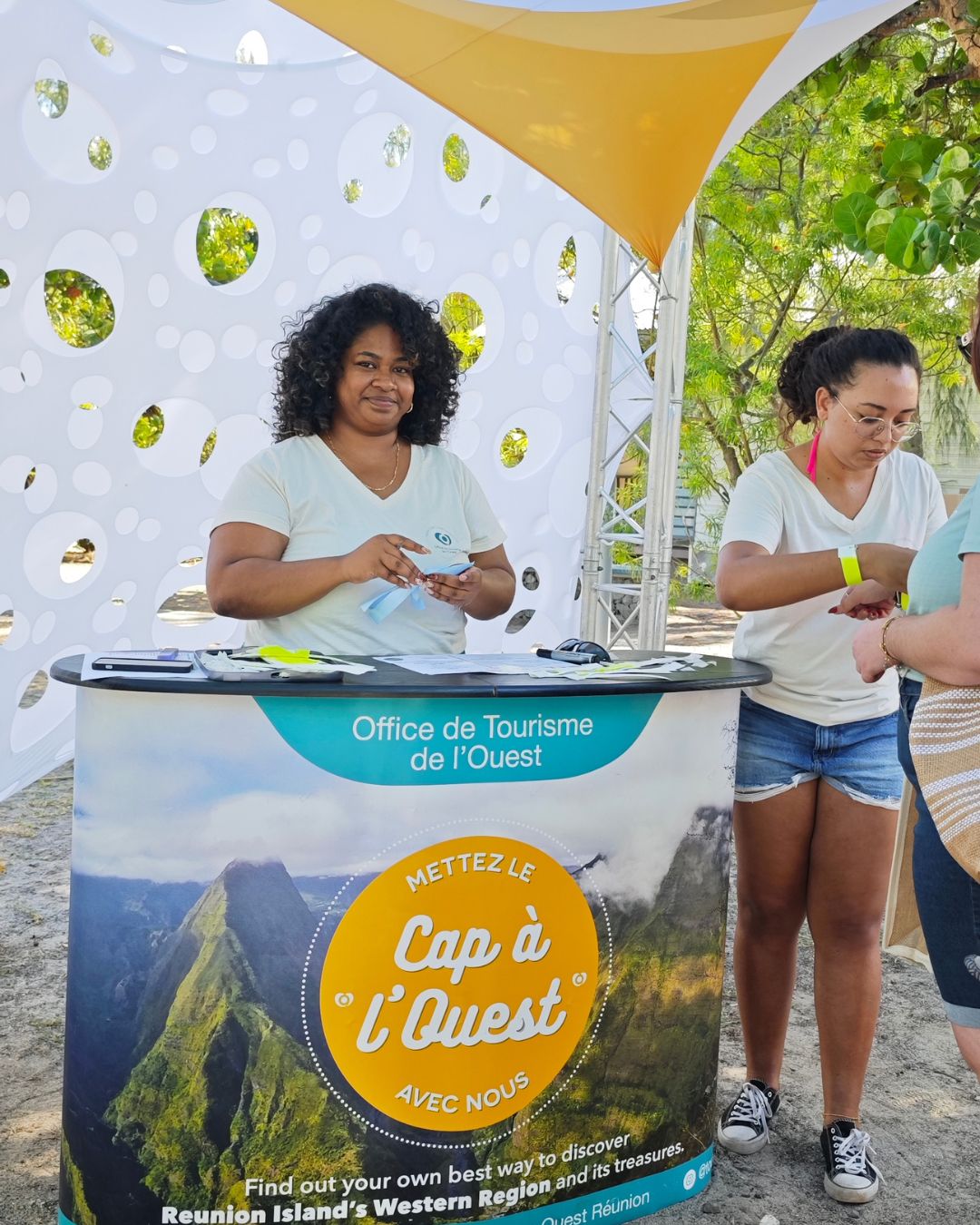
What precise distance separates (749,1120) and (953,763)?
4.09 ft

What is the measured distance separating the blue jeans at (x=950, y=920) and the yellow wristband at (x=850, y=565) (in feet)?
1.66

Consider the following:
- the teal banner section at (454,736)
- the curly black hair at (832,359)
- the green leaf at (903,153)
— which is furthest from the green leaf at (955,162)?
the teal banner section at (454,736)

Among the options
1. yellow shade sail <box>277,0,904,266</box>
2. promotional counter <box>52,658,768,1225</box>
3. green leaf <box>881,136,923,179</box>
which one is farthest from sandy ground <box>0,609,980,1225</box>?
yellow shade sail <box>277,0,904,266</box>

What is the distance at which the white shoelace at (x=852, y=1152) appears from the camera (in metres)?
2.42

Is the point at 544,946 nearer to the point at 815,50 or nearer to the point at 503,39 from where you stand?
the point at 503,39

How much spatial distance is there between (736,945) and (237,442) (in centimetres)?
407

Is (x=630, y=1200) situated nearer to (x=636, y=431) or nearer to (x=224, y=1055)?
(x=224, y=1055)

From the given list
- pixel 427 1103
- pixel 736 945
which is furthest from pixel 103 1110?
pixel 736 945

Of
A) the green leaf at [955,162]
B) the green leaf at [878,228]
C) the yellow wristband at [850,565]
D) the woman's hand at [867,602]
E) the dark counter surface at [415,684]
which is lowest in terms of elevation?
the dark counter surface at [415,684]

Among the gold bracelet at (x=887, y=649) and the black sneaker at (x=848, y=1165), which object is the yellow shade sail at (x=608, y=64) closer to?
the gold bracelet at (x=887, y=649)

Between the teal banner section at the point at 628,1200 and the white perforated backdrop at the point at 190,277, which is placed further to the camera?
the white perforated backdrop at the point at 190,277

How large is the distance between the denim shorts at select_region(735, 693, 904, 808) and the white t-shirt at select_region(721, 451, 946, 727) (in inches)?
1.1

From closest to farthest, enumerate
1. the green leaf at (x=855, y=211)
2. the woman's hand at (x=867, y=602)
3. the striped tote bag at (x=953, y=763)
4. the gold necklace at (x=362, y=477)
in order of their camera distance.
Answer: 1. the striped tote bag at (x=953, y=763)
2. the woman's hand at (x=867, y=602)
3. the gold necklace at (x=362, y=477)
4. the green leaf at (x=855, y=211)

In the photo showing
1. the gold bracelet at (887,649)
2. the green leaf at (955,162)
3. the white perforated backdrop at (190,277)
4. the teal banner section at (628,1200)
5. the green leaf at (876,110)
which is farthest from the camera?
the white perforated backdrop at (190,277)
